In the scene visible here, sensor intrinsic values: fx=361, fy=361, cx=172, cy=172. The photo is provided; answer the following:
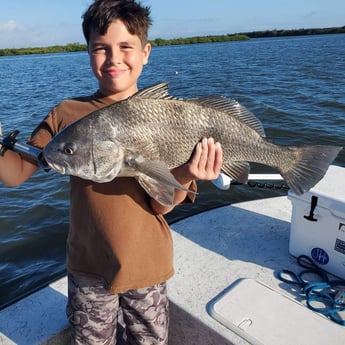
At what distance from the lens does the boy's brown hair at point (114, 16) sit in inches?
86.4

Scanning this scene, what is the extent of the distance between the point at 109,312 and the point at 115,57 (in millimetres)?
1628

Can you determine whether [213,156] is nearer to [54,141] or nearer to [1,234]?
[54,141]

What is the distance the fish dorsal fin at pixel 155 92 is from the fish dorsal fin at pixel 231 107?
17 cm

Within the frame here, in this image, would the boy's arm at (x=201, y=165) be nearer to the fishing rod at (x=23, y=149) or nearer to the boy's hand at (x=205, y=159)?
the boy's hand at (x=205, y=159)

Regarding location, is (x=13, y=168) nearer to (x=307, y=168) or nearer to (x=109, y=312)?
(x=109, y=312)

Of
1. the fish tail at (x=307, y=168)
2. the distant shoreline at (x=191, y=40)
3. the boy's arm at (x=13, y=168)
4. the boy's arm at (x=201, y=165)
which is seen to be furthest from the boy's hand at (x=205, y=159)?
the distant shoreline at (x=191, y=40)

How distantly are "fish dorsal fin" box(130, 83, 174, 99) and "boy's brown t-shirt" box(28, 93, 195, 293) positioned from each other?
348 mm

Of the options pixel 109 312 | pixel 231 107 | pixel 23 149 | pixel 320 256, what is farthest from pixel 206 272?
pixel 23 149

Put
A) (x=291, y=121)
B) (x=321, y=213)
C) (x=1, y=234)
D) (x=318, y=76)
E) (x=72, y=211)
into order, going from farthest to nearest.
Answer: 1. (x=318, y=76)
2. (x=291, y=121)
3. (x=1, y=234)
4. (x=321, y=213)
5. (x=72, y=211)

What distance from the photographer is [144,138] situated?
2117 millimetres

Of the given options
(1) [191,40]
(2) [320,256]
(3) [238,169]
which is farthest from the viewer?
(1) [191,40]

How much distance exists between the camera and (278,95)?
16.6 meters

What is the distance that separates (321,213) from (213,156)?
53.2 inches

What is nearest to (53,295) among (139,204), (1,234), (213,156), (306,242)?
(139,204)
